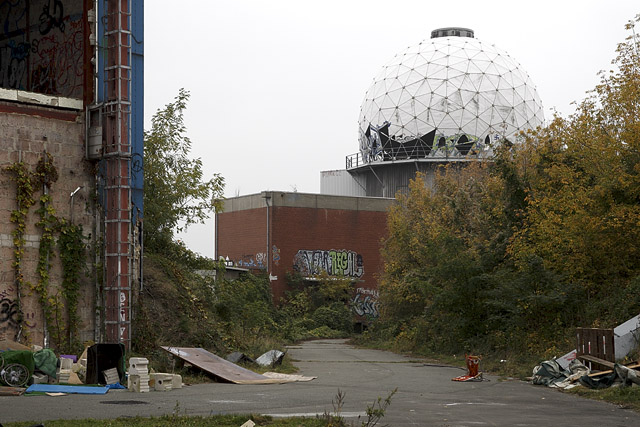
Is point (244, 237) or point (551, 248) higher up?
point (244, 237)

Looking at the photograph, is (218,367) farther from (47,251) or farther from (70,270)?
(47,251)

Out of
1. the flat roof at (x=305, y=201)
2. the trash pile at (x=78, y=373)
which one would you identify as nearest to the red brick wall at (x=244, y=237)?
the flat roof at (x=305, y=201)

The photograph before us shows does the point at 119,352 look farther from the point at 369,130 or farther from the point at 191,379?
the point at 369,130

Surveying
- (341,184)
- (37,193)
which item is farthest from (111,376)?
(341,184)

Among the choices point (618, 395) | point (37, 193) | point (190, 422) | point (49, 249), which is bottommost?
point (618, 395)

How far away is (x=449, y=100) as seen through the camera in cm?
5462

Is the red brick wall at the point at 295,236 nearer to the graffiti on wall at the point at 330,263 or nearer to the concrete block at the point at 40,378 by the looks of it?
the graffiti on wall at the point at 330,263

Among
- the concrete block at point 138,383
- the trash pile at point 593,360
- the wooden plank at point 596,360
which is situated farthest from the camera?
the wooden plank at point 596,360

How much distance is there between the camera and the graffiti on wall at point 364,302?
178 ft

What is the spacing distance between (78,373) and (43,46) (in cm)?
1017

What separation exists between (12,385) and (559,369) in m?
11.1

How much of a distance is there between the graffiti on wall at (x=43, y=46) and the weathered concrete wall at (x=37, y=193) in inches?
69.1

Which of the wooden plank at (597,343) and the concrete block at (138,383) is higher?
the wooden plank at (597,343)

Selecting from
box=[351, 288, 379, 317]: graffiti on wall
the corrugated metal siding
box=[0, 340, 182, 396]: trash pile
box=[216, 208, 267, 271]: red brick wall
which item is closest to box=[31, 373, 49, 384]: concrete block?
box=[0, 340, 182, 396]: trash pile
